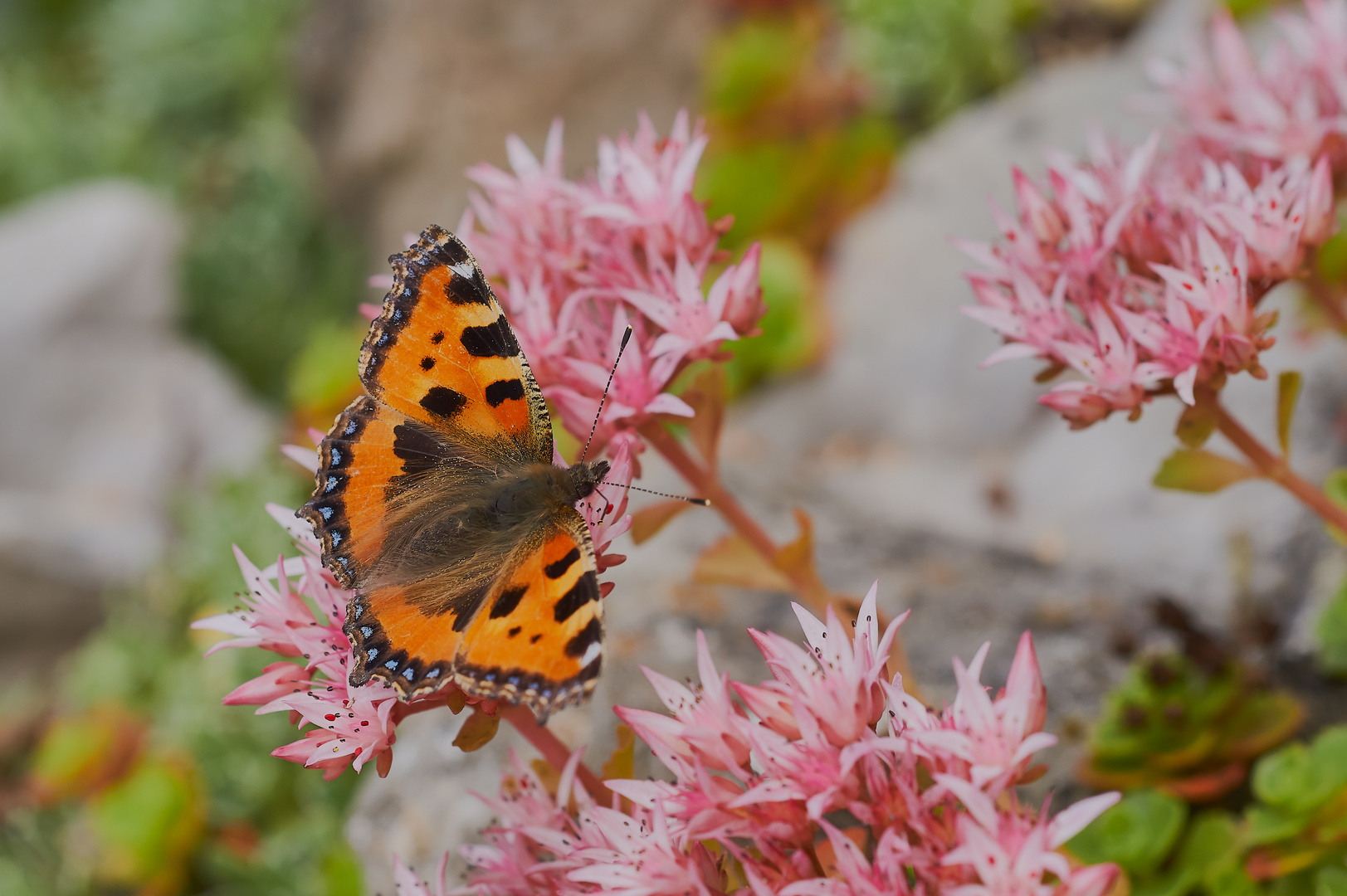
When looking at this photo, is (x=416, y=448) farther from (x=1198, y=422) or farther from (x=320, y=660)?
(x=1198, y=422)

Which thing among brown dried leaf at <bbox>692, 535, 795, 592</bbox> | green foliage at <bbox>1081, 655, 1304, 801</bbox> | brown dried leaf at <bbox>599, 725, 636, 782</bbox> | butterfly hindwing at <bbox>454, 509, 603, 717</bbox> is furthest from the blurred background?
butterfly hindwing at <bbox>454, 509, 603, 717</bbox>

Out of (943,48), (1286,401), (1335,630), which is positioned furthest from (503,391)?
(943,48)

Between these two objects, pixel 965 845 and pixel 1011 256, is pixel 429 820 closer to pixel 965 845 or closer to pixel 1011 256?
pixel 965 845

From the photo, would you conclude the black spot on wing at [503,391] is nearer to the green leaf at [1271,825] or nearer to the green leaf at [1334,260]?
the green leaf at [1271,825]

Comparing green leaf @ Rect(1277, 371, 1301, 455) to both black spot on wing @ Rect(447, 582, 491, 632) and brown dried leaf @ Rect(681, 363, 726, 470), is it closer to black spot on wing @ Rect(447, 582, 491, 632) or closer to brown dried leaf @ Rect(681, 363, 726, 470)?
brown dried leaf @ Rect(681, 363, 726, 470)

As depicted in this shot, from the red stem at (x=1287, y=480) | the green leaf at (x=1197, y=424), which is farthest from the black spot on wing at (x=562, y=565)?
the red stem at (x=1287, y=480)

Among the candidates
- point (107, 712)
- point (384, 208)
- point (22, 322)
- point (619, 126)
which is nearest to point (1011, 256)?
point (107, 712)
